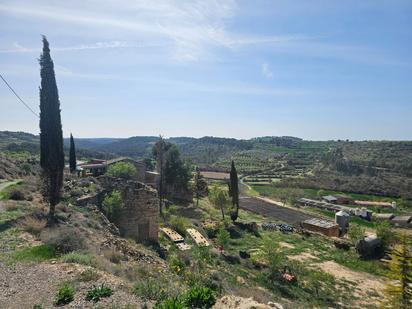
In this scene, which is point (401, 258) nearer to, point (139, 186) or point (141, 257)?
point (141, 257)

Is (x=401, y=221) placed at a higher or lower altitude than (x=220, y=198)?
lower

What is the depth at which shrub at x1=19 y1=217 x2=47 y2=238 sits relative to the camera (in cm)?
1438

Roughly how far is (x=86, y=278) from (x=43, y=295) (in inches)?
48.9

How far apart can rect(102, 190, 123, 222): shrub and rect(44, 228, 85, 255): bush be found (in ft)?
22.0

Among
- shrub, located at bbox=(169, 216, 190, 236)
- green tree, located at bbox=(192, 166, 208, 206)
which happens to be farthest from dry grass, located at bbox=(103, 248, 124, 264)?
green tree, located at bbox=(192, 166, 208, 206)

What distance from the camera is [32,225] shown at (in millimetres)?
14695

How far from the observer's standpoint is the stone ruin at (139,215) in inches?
838

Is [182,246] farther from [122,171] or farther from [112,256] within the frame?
[122,171]

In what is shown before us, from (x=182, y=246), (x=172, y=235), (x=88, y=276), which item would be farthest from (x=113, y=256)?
(x=172, y=235)

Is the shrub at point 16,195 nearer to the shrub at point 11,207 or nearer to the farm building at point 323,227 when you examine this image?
the shrub at point 11,207

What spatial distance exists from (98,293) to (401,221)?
52.6 meters

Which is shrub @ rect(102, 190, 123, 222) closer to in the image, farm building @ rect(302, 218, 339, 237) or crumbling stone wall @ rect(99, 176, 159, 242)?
crumbling stone wall @ rect(99, 176, 159, 242)

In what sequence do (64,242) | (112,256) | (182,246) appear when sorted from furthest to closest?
(182,246)
(112,256)
(64,242)

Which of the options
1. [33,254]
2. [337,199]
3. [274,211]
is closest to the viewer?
[33,254]
